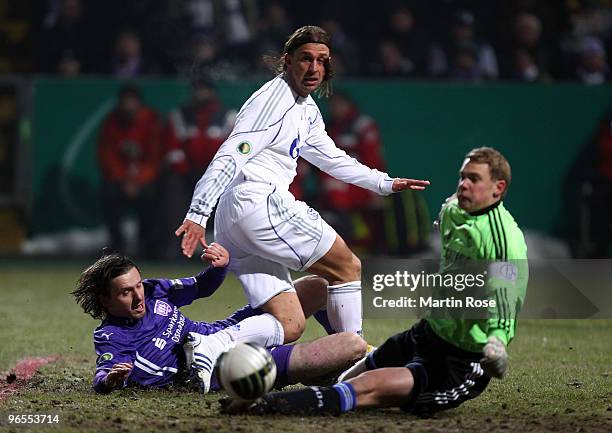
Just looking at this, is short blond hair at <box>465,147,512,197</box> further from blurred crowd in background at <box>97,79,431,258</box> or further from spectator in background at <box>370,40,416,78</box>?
spectator in background at <box>370,40,416,78</box>

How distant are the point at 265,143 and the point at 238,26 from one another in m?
9.71

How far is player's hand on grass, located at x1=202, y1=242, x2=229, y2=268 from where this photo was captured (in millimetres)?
6000

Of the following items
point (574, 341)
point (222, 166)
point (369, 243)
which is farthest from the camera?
point (369, 243)

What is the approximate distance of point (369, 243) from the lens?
14195 mm

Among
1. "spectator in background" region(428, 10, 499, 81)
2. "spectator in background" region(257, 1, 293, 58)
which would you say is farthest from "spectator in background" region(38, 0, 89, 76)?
"spectator in background" region(428, 10, 499, 81)

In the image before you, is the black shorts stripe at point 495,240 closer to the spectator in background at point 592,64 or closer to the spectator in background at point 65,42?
the spectator in background at point 592,64

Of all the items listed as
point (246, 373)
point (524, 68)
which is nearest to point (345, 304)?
point (246, 373)

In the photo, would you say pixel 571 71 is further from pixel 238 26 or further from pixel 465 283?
pixel 465 283

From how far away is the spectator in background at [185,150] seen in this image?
1420cm

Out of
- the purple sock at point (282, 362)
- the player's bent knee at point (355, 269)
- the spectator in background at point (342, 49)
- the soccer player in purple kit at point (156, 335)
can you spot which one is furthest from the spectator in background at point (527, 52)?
the purple sock at point (282, 362)

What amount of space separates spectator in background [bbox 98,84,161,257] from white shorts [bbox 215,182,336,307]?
8155 mm

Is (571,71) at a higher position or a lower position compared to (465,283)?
higher

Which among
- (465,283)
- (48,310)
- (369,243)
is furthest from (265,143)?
(369,243)

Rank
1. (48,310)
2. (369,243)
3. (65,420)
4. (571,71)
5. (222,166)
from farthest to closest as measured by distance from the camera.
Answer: (571,71), (369,243), (48,310), (222,166), (65,420)
